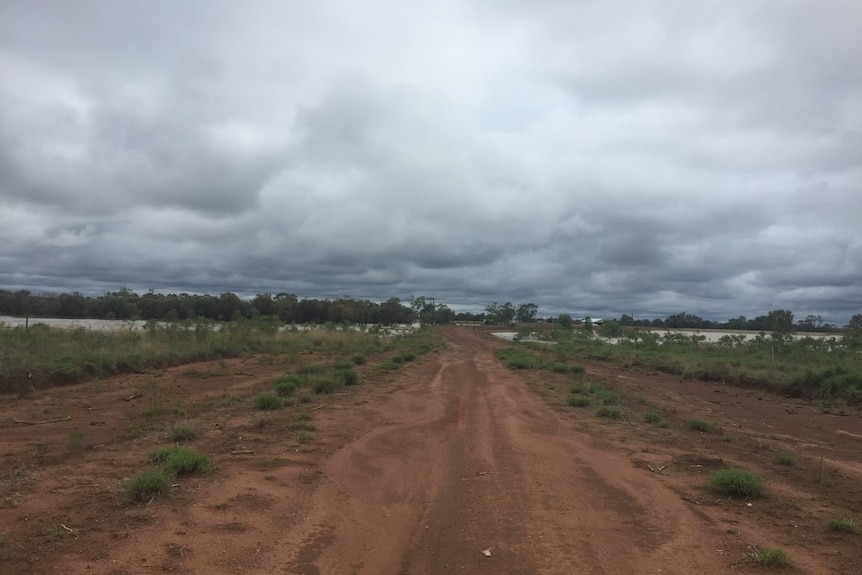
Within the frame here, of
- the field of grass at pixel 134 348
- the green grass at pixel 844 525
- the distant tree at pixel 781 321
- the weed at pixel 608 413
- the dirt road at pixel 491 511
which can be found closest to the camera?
the dirt road at pixel 491 511

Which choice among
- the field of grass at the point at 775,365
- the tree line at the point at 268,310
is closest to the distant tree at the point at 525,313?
the tree line at the point at 268,310

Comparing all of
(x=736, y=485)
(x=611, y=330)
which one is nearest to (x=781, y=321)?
(x=611, y=330)

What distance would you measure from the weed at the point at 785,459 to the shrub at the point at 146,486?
960 centimetres

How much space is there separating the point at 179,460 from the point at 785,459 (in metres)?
9.61

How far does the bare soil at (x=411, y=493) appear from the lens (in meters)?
5.25

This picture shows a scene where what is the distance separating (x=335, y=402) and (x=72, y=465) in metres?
7.26

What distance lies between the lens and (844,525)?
6.14 metres

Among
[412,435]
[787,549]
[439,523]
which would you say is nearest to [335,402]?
[412,435]

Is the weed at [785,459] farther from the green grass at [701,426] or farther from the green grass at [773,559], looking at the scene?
the green grass at [773,559]

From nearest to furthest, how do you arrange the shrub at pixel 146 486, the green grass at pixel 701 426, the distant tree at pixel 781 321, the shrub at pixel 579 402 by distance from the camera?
the shrub at pixel 146 486, the green grass at pixel 701 426, the shrub at pixel 579 402, the distant tree at pixel 781 321

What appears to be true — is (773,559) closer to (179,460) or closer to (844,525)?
(844,525)

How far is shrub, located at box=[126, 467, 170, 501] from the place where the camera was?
6395 mm

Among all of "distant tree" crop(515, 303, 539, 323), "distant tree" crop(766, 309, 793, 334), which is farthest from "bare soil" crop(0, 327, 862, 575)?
"distant tree" crop(515, 303, 539, 323)

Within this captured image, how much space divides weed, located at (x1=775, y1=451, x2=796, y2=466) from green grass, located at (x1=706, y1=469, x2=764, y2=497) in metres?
2.18
